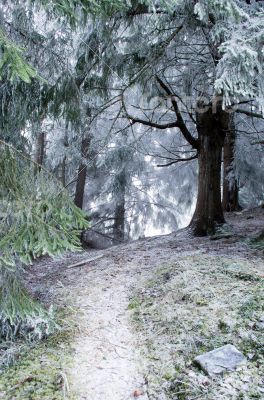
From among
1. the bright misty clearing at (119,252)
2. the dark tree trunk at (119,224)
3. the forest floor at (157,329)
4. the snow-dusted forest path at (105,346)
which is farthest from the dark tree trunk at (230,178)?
the snow-dusted forest path at (105,346)

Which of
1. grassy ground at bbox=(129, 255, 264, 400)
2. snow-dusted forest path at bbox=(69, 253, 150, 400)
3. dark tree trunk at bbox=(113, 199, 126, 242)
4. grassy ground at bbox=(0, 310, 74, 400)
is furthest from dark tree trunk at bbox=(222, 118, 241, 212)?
grassy ground at bbox=(0, 310, 74, 400)

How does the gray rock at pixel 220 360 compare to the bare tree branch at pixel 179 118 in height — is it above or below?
below

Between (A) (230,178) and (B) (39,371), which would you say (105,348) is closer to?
(B) (39,371)

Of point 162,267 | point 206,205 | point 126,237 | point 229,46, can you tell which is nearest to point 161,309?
point 162,267

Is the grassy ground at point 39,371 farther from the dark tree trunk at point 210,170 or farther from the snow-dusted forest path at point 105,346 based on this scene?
the dark tree trunk at point 210,170

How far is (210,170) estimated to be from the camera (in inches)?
265

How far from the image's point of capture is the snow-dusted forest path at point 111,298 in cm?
247

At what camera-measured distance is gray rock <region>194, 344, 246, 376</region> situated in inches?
91.7

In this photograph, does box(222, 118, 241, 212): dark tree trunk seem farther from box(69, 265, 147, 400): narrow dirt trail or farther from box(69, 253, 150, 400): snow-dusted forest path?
box(69, 265, 147, 400): narrow dirt trail

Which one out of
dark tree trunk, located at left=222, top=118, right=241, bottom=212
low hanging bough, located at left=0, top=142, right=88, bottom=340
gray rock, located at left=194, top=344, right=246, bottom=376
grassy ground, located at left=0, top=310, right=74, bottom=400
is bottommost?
grassy ground, located at left=0, top=310, right=74, bottom=400

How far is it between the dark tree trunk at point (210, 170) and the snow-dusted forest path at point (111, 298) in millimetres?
498

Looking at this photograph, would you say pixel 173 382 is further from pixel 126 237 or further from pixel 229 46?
pixel 126 237

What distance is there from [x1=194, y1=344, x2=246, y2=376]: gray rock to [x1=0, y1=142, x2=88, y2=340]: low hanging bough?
4.30 feet

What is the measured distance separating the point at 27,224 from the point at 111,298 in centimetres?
190
